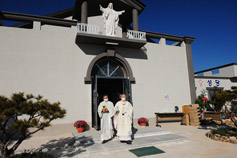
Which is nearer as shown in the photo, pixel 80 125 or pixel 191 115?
pixel 80 125

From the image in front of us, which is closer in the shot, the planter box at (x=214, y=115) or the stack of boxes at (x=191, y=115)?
the stack of boxes at (x=191, y=115)

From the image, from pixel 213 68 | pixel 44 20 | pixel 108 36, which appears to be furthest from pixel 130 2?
pixel 213 68

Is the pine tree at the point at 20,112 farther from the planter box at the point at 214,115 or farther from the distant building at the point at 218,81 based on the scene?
the distant building at the point at 218,81

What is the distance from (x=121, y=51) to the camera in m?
9.12

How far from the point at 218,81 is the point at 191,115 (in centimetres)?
533

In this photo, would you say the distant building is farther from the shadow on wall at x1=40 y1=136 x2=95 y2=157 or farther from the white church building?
the shadow on wall at x1=40 y1=136 x2=95 y2=157

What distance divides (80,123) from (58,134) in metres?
1.20

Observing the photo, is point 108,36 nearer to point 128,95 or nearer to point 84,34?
point 84,34

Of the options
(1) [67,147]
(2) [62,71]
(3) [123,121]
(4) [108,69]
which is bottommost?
(1) [67,147]

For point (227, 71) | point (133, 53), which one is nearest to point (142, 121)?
point (133, 53)

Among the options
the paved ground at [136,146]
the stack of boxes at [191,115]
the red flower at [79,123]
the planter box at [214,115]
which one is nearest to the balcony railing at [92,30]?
the red flower at [79,123]

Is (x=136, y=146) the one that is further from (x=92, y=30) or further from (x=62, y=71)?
(x=92, y=30)

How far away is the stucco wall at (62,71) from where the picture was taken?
7160mm

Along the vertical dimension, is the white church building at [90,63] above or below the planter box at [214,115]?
above
